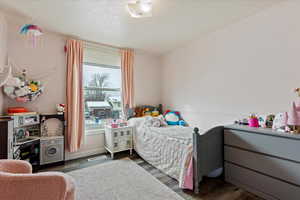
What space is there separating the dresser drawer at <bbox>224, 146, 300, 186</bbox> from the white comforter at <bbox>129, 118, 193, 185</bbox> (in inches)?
24.3

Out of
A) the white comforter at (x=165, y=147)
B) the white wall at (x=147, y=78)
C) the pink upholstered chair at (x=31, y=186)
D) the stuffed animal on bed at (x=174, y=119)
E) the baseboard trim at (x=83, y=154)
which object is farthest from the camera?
the white wall at (x=147, y=78)

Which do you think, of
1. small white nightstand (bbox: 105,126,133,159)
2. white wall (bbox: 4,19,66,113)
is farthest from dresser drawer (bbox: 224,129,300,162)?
white wall (bbox: 4,19,66,113)

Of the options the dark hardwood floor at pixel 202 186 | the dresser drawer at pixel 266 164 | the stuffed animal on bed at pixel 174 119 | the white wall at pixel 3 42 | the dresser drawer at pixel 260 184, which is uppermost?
the white wall at pixel 3 42

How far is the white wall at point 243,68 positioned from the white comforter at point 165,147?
0.85 m

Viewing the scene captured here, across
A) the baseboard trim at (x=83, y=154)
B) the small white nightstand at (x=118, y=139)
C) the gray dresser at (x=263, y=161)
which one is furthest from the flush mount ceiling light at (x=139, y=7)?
the baseboard trim at (x=83, y=154)

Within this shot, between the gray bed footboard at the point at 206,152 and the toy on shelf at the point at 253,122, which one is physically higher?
the toy on shelf at the point at 253,122

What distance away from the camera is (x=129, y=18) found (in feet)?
7.11

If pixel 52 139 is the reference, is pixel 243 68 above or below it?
above

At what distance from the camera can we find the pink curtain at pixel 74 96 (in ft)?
8.69

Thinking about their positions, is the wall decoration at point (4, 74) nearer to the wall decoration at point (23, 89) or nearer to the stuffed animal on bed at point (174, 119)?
the wall decoration at point (23, 89)

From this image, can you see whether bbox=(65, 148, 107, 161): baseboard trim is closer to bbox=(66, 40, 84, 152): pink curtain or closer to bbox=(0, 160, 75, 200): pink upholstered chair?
bbox=(66, 40, 84, 152): pink curtain

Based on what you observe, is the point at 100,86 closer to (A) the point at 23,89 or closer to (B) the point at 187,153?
(A) the point at 23,89

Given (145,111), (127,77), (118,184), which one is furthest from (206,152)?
(127,77)

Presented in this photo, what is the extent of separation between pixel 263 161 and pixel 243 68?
142 centimetres
